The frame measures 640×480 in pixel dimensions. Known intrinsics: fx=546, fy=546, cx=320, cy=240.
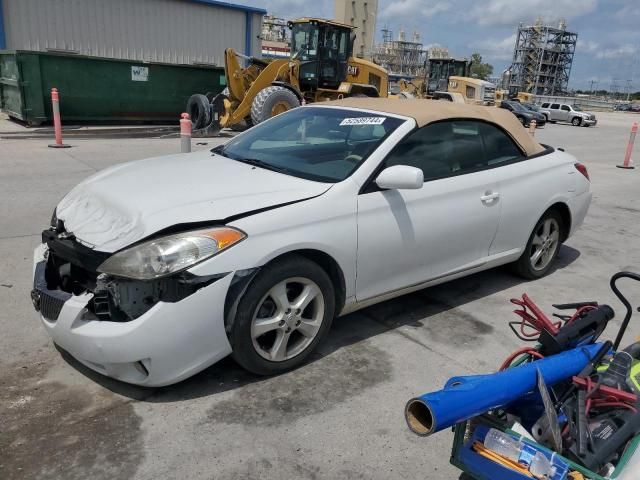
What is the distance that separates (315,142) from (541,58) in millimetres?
124596

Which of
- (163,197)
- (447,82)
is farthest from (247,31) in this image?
(163,197)

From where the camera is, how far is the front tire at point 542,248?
15.7ft

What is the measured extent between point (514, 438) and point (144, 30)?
21.4 metres

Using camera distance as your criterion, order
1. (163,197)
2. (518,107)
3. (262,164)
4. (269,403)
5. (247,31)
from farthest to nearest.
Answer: (518,107)
(247,31)
(262,164)
(163,197)
(269,403)

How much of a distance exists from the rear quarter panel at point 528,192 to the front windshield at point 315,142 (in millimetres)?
1189

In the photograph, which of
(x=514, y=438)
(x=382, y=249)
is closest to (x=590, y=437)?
(x=514, y=438)

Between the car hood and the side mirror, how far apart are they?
35cm

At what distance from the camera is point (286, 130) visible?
4289 mm

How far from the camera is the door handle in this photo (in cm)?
407

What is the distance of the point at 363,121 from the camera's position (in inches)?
155

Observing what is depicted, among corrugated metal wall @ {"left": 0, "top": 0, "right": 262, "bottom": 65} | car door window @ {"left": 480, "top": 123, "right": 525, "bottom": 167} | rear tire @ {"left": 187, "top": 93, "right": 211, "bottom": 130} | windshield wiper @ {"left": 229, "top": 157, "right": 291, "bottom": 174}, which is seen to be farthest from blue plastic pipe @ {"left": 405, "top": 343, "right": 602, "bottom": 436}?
corrugated metal wall @ {"left": 0, "top": 0, "right": 262, "bottom": 65}

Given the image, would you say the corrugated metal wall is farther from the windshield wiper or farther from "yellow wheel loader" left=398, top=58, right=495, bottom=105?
the windshield wiper

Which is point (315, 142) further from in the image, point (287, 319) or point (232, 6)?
point (232, 6)

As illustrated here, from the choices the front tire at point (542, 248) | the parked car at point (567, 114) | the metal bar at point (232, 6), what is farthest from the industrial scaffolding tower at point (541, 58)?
the front tire at point (542, 248)
